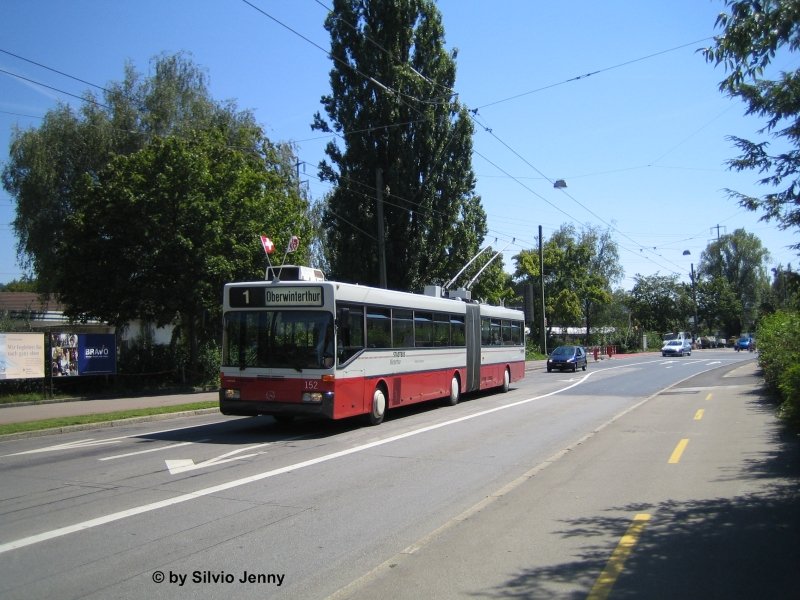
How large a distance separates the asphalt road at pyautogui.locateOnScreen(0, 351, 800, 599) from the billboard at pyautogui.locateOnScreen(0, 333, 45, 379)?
267 inches

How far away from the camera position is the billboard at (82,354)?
67.6 feet

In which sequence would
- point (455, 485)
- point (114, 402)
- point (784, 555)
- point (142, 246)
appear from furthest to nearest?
→ point (142, 246), point (114, 402), point (455, 485), point (784, 555)

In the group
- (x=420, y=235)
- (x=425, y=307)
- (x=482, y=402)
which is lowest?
(x=482, y=402)

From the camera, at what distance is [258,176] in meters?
25.8

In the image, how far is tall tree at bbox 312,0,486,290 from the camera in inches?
1235

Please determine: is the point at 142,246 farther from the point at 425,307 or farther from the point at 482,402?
the point at 482,402

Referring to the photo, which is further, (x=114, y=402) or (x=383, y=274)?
(x=383, y=274)

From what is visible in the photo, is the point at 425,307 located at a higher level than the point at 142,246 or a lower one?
lower

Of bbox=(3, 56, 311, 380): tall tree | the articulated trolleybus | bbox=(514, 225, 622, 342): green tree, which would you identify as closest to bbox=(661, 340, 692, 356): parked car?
bbox=(514, 225, 622, 342): green tree

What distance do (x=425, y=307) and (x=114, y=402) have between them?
1023 centimetres

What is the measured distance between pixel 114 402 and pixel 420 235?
17.1 meters

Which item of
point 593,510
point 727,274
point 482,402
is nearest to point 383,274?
point 482,402

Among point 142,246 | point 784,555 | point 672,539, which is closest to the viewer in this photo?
point 784,555

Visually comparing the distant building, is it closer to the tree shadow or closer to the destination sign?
the destination sign
